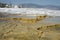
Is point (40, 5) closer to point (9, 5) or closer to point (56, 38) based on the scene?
point (9, 5)

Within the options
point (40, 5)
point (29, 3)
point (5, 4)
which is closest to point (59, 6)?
point (40, 5)

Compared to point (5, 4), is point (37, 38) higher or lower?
higher

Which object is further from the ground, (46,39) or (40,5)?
(46,39)

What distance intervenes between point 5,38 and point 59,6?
13.5 m

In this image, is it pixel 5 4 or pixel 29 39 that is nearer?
pixel 29 39

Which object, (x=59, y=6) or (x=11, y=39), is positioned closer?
(x=11, y=39)

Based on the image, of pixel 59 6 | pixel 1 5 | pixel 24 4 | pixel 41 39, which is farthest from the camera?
pixel 24 4

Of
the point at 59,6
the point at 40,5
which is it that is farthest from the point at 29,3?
the point at 59,6

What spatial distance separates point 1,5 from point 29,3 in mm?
4199

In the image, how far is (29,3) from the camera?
67.2ft

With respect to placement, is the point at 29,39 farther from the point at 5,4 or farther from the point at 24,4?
the point at 24,4

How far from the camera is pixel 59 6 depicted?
16469 millimetres

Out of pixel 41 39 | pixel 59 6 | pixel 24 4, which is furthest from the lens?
pixel 24 4

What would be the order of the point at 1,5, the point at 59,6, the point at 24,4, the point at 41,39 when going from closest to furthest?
1. the point at 41,39
2. the point at 59,6
3. the point at 1,5
4. the point at 24,4
